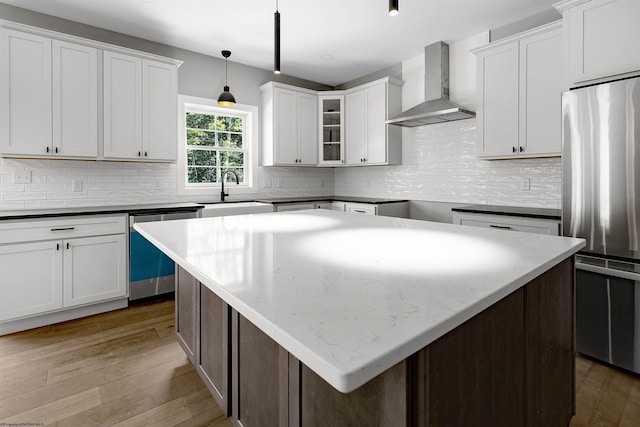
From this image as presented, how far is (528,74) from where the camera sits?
3.12 m

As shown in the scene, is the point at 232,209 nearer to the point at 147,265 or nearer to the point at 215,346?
the point at 147,265

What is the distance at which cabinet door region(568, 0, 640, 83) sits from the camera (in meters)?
2.24

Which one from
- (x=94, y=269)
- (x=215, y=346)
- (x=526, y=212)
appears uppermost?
(x=526, y=212)

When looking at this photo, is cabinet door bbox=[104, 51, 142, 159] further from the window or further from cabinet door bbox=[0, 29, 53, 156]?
the window

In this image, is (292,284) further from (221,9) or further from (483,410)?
(221,9)

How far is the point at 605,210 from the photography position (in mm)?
2246

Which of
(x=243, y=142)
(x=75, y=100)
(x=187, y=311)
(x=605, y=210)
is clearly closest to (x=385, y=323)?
(x=187, y=311)

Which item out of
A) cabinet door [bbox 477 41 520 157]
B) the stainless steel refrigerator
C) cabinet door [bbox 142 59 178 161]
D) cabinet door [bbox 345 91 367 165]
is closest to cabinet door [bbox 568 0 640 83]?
the stainless steel refrigerator

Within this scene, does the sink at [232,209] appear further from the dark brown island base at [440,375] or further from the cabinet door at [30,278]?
the dark brown island base at [440,375]

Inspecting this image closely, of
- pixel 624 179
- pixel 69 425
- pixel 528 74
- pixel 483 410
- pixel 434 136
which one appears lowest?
pixel 69 425

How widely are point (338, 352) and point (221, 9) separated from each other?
11.7ft

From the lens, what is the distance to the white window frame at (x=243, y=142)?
4.19 m

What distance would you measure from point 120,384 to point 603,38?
3804mm

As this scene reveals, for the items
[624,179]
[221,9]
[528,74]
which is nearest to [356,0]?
[221,9]
